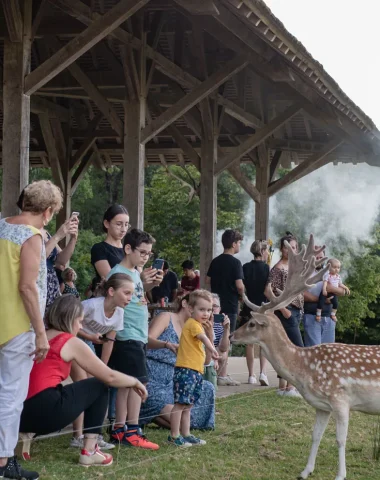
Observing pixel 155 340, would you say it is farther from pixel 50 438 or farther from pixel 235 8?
pixel 235 8

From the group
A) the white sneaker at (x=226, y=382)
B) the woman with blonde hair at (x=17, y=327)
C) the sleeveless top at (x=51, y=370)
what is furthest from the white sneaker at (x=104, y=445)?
the white sneaker at (x=226, y=382)

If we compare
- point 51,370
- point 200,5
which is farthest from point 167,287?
point 51,370

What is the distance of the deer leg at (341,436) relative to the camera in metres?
5.84

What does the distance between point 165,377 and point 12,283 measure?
2570 mm

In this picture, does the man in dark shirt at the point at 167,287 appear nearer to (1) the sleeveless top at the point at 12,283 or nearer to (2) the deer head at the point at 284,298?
(2) the deer head at the point at 284,298

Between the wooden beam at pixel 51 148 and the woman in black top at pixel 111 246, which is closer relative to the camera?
the woman in black top at pixel 111 246

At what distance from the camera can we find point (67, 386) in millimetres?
5352

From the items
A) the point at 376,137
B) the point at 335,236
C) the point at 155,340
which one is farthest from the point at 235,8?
the point at 335,236

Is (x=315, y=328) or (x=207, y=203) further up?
(x=207, y=203)

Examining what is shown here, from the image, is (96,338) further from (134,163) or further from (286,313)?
(134,163)

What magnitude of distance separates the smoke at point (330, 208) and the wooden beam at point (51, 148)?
23558 millimetres

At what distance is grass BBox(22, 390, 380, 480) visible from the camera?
5664 millimetres

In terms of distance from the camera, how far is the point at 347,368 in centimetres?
626

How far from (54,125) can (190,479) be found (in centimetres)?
1107
